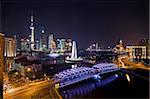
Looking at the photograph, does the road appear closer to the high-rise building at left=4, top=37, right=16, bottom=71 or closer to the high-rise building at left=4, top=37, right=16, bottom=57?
the high-rise building at left=4, top=37, right=16, bottom=71

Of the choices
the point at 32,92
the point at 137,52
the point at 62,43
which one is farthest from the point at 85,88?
the point at 137,52

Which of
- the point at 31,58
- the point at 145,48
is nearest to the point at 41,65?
the point at 31,58

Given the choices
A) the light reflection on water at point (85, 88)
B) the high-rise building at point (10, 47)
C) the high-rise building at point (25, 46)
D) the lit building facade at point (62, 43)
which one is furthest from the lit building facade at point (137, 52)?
the high-rise building at point (10, 47)

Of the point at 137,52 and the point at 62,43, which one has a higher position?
the point at 62,43

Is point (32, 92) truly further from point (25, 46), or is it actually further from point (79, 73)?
point (25, 46)

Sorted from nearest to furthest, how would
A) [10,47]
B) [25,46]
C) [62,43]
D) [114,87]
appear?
[114,87] < [62,43] < [10,47] < [25,46]

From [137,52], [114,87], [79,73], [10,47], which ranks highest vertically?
[10,47]

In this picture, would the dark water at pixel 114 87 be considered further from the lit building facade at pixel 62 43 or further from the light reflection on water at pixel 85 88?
the lit building facade at pixel 62 43
